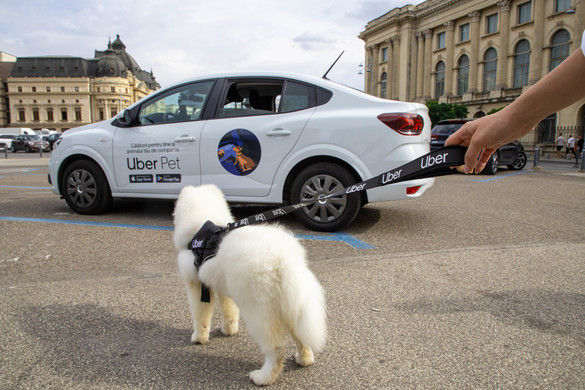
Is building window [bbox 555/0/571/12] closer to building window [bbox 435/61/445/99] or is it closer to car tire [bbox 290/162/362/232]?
building window [bbox 435/61/445/99]

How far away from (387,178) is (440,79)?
219ft

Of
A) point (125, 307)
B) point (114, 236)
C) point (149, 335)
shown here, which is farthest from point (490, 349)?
point (114, 236)

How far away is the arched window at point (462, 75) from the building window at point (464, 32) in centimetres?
267

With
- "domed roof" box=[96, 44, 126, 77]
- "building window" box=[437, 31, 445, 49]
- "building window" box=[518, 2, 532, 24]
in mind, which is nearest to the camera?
"building window" box=[518, 2, 532, 24]

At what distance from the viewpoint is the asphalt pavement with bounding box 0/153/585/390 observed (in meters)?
2.06

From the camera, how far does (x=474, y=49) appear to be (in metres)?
54.3

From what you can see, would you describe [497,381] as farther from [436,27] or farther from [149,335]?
[436,27]

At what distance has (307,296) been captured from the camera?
1852 mm

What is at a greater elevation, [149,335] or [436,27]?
[436,27]

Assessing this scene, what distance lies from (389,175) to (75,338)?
85.5 inches

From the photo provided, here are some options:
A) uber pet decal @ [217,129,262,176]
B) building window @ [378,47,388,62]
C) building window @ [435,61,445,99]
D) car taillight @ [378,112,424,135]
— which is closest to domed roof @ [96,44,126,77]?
building window @ [378,47,388,62]

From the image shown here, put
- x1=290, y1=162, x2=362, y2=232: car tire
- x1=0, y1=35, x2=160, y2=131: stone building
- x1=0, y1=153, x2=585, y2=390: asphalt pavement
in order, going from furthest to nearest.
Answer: x1=0, y1=35, x2=160, y2=131: stone building, x1=290, y1=162, x2=362, y2=232: car tire, x1=0, y1=153, x2=585, y2=390: asphalt pavement

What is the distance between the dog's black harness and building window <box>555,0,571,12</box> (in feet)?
180

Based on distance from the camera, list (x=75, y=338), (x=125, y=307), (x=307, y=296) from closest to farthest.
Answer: (x=307, y=296) < (x=75, y=338) < (x=125, y=307)
